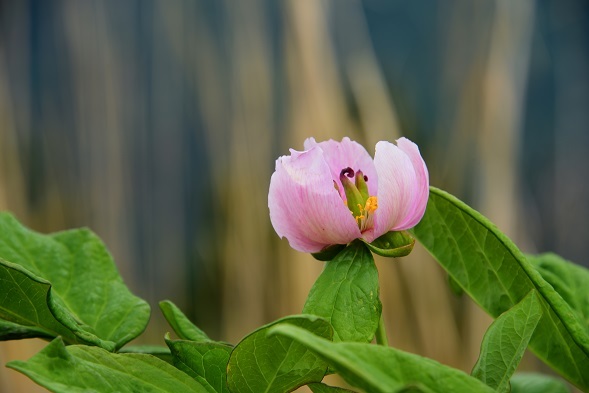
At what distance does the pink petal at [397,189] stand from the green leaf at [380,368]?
0.11 m

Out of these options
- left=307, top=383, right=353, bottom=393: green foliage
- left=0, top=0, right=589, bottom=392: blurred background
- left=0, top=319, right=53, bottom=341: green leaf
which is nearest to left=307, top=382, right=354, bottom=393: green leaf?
left=307, top=383, right=353, bottom=393: green foliage

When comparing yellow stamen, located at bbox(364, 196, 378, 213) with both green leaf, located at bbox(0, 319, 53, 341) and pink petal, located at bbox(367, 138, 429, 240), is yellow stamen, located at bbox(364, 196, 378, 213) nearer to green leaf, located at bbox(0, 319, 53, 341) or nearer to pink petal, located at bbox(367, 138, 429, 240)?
pink petal, located at bbox(367, 138, 429, 240)

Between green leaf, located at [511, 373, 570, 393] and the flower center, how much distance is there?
17 centimetres

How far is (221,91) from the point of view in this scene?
7.45ft

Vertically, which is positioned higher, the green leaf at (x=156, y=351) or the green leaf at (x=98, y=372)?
the green leaf at (x=98, y=372)

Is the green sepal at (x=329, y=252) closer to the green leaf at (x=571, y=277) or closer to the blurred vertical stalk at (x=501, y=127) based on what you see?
the green leaf at (x=571, y=277)

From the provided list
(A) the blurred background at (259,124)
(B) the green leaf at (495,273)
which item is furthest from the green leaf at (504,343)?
(A) the blurred background at (259,124)

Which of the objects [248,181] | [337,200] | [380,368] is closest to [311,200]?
[337,200]

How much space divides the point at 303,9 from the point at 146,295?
881mm

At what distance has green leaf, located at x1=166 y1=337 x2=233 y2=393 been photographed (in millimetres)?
290

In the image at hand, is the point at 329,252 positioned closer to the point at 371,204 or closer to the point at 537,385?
the point at 371,204

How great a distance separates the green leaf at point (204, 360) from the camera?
290 mm

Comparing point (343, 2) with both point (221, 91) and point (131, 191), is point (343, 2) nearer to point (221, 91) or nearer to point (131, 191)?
point (221, 91)

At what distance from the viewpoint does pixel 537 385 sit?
46 cm
